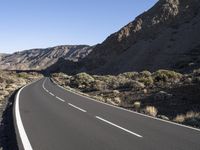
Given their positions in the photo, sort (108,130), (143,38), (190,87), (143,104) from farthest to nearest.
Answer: (143,38) < (190,87) < (143,104) < (108,130)

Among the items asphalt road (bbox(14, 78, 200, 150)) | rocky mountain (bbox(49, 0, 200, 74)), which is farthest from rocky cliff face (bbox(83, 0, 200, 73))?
asphalt road (bbox(14, 78, 200, 150))

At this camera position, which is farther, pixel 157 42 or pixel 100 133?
pixel 157 42

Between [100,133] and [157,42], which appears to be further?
[157,42]

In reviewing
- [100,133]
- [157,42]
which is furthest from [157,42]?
[100,133]

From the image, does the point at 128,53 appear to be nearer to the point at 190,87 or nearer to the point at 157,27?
the point at 157,27

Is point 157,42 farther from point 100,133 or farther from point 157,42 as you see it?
point 100,133

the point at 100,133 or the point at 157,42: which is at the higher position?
the point at 157,42

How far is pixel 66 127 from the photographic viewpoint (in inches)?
496

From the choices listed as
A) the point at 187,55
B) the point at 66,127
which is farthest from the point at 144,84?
the point at 187,55

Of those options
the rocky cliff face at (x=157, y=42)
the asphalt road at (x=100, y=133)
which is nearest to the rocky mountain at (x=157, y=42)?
the rocky cliff face at (x=157, y=42)

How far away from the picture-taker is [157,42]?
273 ft

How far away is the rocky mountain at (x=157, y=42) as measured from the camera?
7162cm

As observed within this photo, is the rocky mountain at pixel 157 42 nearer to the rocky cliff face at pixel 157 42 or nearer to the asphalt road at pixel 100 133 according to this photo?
the rocky cliff face at pixel 157 42

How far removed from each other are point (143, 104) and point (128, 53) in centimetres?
6490
